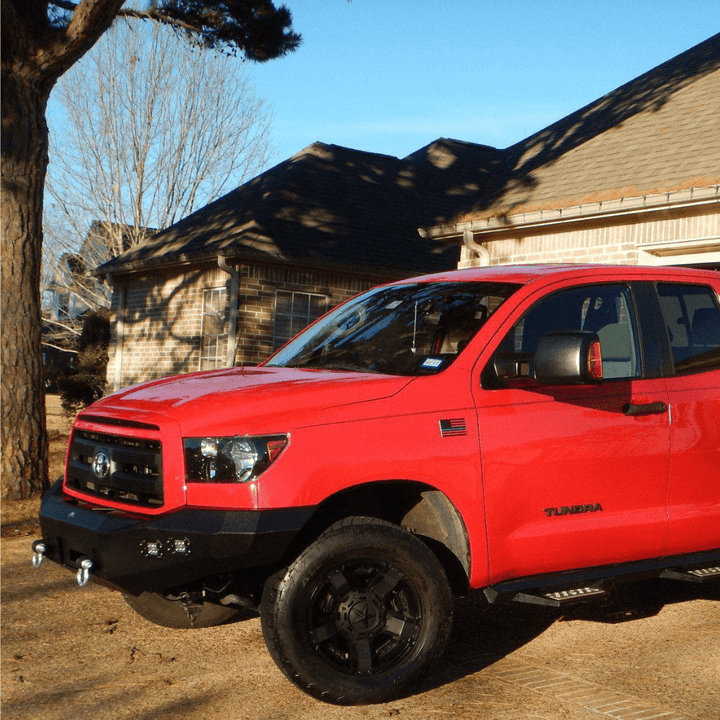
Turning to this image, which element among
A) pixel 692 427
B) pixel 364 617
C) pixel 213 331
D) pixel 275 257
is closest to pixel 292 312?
pixel 275 257

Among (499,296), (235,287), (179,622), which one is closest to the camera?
(499,296)

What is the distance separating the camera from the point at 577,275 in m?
5.19

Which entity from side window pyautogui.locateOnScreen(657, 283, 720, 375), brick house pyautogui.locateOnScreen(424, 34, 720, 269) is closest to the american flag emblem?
side window pyautogui.locateOnScreen(657, 283, 720, 375)

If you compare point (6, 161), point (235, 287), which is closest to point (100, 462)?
point (6, 161)

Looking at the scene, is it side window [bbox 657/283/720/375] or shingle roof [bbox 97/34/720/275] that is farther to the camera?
shingle roof [bbox 97/34/720/275]

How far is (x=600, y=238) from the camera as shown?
10797 mm

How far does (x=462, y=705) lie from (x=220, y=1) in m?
10.5

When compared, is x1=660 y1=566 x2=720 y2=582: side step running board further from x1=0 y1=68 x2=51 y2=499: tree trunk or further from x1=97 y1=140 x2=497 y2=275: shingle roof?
x1=97 y1=140 x2=497 y2=275: shingle roof

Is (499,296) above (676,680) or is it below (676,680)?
above

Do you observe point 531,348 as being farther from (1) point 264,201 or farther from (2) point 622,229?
(1) point 264,201

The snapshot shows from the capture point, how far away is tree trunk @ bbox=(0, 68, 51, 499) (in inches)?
382

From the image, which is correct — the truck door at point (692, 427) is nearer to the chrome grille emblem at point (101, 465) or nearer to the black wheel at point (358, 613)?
the black wheel at point (358, 613)

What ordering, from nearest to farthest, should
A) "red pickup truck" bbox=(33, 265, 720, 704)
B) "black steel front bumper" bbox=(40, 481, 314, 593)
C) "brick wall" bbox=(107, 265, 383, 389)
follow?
"black steel front bumper" bbox=(40, 481, 314, 593) → "red pickup truck" bbox=(33, 265, 720, 704) → "brick wall" bbox=(107, 265, 383, 389)

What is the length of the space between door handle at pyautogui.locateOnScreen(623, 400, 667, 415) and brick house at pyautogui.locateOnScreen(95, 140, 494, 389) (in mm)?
10216
